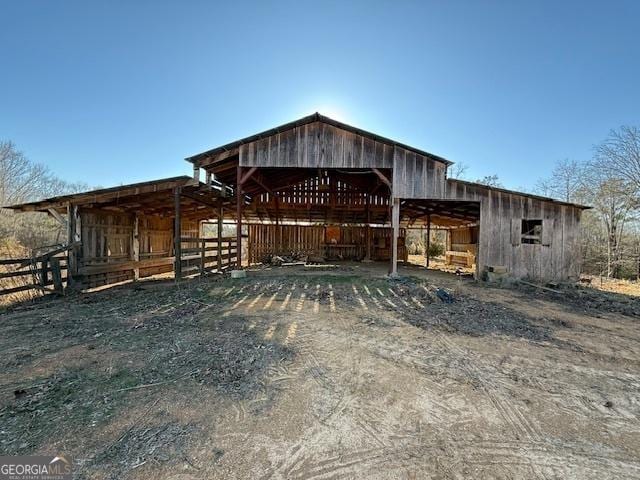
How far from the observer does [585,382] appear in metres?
3.39

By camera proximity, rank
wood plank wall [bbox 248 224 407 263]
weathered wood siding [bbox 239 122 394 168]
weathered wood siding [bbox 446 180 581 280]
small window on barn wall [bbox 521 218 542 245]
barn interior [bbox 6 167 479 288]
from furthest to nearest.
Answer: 1. wood plank wall [bbox 248 224 407 263]
2. small window on barn wall [bbox 521 218 542 245]
3. weathered wood siding [bbox 446 180 581 280]
4. weathered wood siding [bbox 239 122 394 168]
5. barn interior [bbox 6 167 479 288]

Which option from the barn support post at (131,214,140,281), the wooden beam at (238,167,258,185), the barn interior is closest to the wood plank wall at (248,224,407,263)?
the barn interior

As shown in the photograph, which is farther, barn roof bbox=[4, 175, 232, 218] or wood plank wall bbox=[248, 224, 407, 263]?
wood plank wall bbox=[248, 224, 407, 263]

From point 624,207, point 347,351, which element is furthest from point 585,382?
point 624,207

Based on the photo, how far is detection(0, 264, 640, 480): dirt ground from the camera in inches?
83.9

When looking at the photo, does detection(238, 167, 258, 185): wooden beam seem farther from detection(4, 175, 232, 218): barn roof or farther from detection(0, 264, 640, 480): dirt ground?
detection(0, 264, 640, 480): dirt ground

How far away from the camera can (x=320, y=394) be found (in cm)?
302

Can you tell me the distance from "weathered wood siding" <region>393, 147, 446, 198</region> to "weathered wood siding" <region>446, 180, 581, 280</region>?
929mm

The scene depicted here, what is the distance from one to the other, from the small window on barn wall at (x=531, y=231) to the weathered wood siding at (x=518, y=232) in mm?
179

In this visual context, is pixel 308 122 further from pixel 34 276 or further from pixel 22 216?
pixel 22 216

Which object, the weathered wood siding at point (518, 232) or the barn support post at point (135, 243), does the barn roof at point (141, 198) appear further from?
the weathered wood siding at point (518, 232)

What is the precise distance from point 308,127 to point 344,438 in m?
9.82

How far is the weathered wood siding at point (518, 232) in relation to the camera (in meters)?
10.8

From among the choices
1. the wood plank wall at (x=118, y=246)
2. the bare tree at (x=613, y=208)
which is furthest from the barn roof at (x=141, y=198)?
the bare tree at (x=613, y=208)
